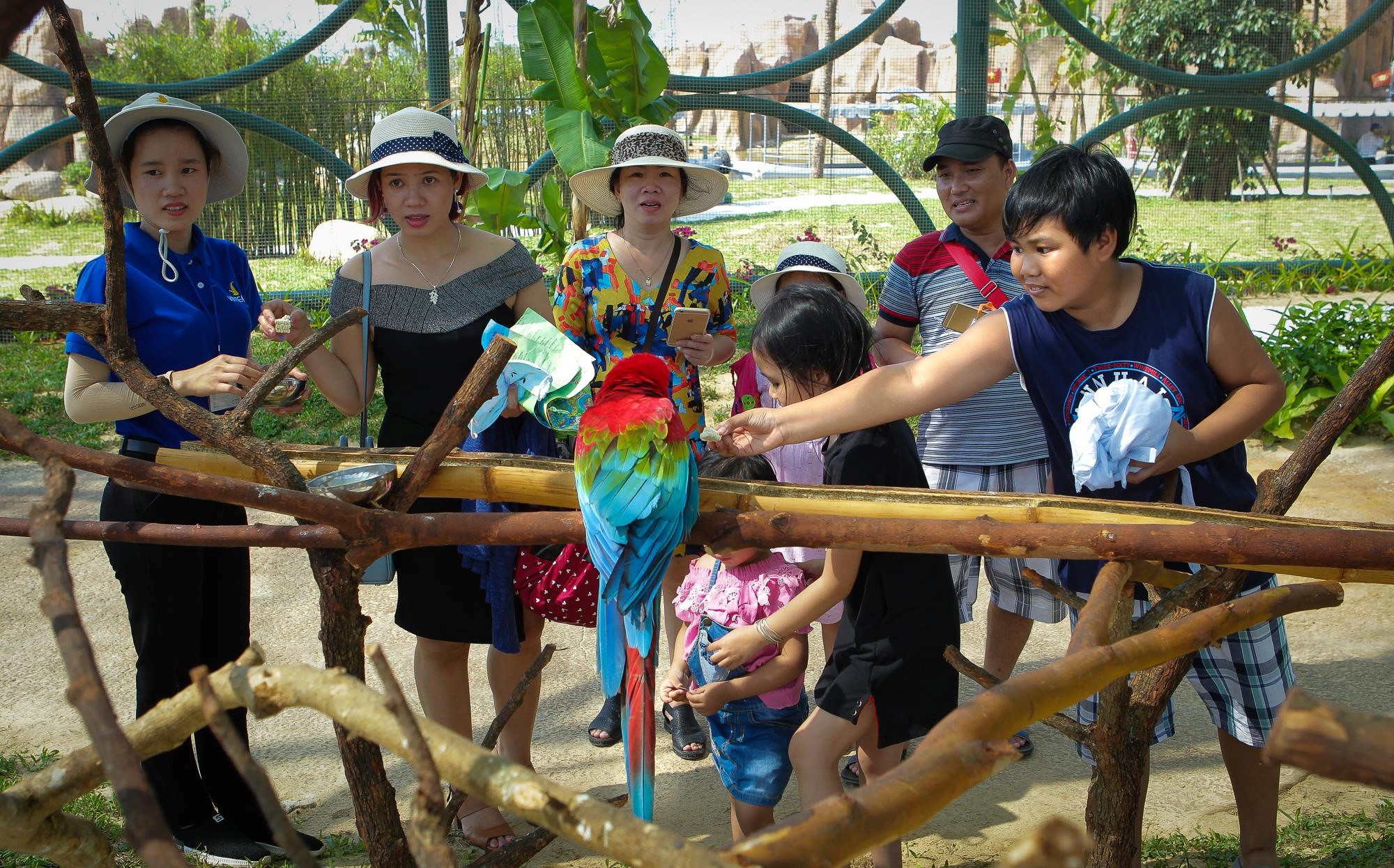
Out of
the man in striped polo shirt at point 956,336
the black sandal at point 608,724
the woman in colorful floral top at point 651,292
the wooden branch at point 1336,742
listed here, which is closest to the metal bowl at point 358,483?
the wooden branch at point 1336,742

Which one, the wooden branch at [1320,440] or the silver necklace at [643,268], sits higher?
the silver necklace at [643,268]

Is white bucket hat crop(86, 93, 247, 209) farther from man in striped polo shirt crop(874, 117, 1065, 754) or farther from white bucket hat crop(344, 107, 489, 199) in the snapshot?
man in striped polo shirt crop(874, 117, 1065, 754)

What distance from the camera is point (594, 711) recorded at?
319cm

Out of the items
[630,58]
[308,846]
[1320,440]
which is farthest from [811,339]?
[630,58]

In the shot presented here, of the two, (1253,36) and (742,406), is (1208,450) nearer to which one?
(742,406)

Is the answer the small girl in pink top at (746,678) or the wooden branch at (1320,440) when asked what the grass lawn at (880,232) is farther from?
the wooden branch at (1320,440)

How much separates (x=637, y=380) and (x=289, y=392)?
33.3 inches

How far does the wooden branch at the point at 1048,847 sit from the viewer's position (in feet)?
2.16

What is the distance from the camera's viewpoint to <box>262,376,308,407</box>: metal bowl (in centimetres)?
209

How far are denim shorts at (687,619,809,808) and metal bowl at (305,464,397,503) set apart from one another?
3.05ft

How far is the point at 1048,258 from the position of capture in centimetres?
187

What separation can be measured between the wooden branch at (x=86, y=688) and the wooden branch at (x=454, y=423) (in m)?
0.54

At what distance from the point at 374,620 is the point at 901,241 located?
5.17 meters

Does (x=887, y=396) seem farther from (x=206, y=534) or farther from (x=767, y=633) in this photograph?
(x=206, y=534)
